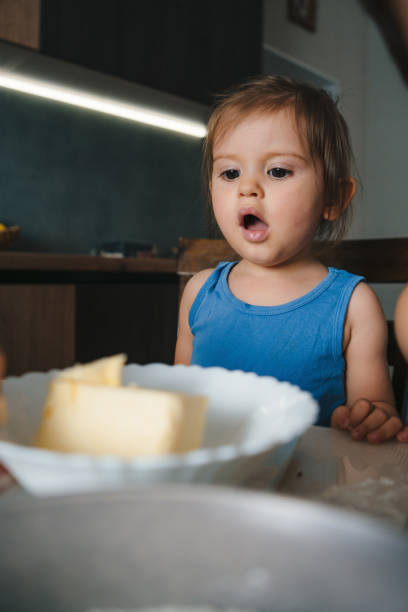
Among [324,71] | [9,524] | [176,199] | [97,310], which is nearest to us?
[9,524]

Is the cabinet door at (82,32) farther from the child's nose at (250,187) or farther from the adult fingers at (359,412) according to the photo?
the adult fingers at (359,412)

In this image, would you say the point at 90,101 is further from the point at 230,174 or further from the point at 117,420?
the point at 117,420

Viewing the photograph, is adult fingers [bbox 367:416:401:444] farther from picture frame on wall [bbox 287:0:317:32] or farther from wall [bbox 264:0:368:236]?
picture frame on wall [bbox 287:0:317:32]

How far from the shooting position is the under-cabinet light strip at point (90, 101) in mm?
2105

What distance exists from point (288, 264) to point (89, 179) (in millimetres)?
1917

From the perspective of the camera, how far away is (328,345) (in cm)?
94

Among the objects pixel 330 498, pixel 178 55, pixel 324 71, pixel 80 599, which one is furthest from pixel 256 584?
pixel 324 71

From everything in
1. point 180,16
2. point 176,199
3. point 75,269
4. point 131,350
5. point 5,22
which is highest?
point 180,16

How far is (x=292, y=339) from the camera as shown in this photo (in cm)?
97

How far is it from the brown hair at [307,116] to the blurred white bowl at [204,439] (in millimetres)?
641

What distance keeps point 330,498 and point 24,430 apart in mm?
213

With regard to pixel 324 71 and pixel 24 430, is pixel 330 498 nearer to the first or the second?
pixel 24 430

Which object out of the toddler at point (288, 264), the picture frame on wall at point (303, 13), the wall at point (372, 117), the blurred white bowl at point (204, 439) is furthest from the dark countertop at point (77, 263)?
the wall at point (372, 117)

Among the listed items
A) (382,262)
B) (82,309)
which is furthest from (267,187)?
(82,309)
